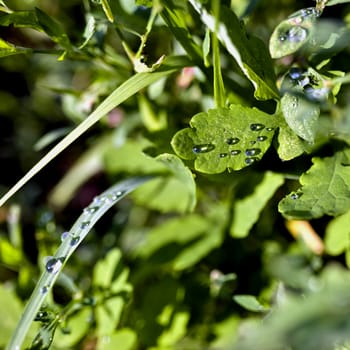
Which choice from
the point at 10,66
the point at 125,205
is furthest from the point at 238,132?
the point at 10,66

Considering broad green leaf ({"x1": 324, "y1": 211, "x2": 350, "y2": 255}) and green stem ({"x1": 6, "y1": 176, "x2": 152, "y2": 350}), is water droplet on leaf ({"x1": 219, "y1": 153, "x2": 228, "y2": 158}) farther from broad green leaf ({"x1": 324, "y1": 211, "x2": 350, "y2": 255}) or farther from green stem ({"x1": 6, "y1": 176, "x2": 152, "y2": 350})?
broad green leaf ({"x1": 324, "y1": 211, "x2": 350, "y2": 255})

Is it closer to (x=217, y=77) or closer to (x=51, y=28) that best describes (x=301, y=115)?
(x=217, y=77)

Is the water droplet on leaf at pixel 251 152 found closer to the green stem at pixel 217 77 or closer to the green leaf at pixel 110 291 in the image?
the green stem at pixel 217 77

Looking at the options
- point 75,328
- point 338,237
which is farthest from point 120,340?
point 338,237

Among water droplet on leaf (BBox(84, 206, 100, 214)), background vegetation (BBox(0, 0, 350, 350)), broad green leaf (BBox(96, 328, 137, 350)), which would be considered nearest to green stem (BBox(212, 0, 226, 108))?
background vegetation (BBox(0, 0, 350, 350))

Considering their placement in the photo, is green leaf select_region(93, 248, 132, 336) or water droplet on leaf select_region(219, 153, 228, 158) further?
green leaf select_region(93, 248, 132, 336)

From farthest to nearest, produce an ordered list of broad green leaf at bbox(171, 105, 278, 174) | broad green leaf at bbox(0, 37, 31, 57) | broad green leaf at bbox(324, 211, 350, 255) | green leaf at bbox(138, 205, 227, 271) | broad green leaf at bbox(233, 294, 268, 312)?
green leaf at bbox(138, 205, 227, 271), broad green leaf at bbox(324, 211, 350, 255), broad green leaf at bbox(233, 294, 268, 312), broad green leaf at bbox(0, 37, 31, 57), broad green leaf at bbox(171, 105, 278, 174)

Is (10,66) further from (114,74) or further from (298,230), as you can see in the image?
(298,230)
